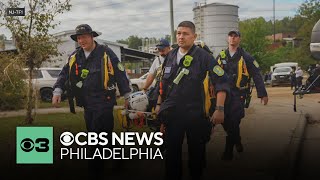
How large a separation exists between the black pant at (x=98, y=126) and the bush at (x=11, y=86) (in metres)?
3.76

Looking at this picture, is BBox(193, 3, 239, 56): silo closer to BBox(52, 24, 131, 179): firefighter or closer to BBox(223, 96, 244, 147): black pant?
BBox(223, 96, 244, 147): black pant

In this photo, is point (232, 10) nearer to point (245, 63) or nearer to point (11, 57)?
point (245, 63)

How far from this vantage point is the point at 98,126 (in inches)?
183

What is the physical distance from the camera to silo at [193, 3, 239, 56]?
22.3 ft

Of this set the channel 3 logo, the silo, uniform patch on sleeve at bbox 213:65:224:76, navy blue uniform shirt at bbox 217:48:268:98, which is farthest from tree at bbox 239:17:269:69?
the channel 3 logo

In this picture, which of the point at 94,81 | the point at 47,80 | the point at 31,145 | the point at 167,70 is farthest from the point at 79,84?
the point at 47,80

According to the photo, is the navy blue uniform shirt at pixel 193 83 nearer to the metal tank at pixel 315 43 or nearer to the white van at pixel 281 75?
the metal tank at pixel 315 43

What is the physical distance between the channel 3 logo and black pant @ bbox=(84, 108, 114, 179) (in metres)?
0.39

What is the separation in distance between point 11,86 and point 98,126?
16.1ft

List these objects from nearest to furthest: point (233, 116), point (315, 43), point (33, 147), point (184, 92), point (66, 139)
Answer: point (184, 92) → point (33, 147) → point (66, 139) → point (233, 116) → point (315, 43)

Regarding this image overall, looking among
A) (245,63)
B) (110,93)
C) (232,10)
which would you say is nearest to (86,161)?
(110,93)

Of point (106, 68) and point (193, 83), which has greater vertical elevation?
point (106, 68)

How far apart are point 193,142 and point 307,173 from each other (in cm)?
158

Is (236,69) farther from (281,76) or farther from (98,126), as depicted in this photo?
(281,76)
